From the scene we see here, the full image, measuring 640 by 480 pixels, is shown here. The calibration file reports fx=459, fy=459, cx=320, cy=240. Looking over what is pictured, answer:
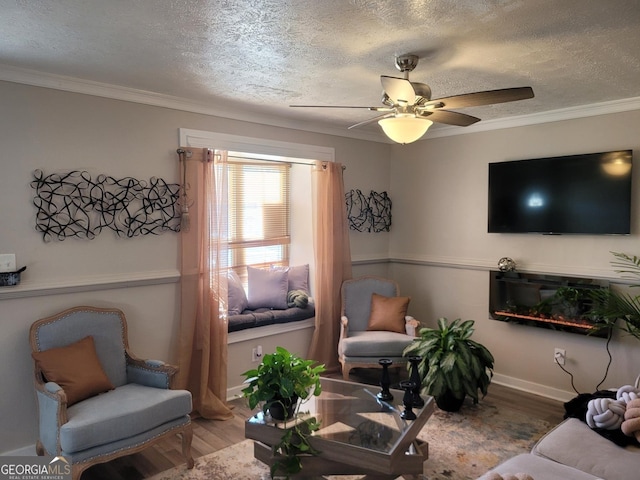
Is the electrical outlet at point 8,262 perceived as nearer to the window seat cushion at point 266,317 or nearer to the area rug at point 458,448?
the area rug at point 458,448

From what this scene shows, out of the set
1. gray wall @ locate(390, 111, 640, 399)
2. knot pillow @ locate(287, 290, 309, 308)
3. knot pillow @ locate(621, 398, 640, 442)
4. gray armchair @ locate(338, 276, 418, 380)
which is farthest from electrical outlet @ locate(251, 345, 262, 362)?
knot pillow @ locate(621, 398, 640, 442)

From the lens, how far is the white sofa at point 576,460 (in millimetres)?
2045

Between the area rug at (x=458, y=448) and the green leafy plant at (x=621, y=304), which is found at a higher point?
the green leafy plant at (x=621, y=304)

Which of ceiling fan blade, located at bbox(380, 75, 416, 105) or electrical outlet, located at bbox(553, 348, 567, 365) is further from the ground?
ceiling fan blade, located at bbox(380, 75, 416, 105)

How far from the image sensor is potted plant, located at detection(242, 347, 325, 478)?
2379 mm

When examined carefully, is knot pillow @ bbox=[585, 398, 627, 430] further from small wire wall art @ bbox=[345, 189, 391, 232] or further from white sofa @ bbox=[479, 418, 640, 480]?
small wire wall art @ bbox=[345, 189, 391, 232]

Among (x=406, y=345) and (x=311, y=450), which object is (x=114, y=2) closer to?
(x=311, y=450)

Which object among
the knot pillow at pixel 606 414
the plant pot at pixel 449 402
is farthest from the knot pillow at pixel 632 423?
the plant pot at pixel 449 402

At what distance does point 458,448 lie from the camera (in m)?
3.11

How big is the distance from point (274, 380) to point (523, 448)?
6.10 feet

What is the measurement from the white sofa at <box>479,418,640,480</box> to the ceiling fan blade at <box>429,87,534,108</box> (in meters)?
1.71

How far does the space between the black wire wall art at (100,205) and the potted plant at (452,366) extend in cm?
226

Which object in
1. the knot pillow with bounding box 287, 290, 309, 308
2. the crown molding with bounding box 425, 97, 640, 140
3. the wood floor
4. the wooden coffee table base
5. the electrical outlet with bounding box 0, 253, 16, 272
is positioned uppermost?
the crown molding with bounding box 425, 97, 640, 140

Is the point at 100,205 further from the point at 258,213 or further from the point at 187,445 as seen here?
the point at 258,213
